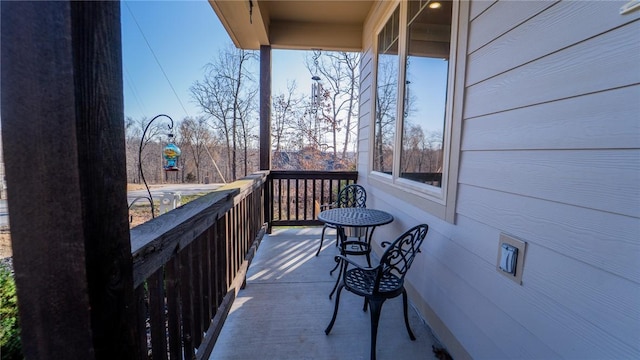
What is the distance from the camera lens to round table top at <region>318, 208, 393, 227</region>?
2293 mm

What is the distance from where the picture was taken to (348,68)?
9125 millimetres

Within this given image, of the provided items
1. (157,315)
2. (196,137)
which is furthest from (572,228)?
(196,137)

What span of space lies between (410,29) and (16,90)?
8.65ft

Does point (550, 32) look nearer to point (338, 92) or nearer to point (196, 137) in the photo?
point (196, 137)

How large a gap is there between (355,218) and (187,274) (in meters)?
1.50

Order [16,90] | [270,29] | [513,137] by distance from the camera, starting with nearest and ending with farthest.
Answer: [16,90] → [513,137] → [270,29]

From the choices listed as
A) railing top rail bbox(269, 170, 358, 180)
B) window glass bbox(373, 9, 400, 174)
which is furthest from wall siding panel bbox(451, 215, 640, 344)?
railing top rail bbox(269, 170, 358, 180)

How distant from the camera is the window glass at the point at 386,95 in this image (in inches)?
110

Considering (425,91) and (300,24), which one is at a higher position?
(300,24)

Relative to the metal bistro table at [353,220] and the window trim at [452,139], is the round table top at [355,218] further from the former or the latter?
the window trim at [452,139]

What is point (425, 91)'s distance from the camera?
2234 millimetres

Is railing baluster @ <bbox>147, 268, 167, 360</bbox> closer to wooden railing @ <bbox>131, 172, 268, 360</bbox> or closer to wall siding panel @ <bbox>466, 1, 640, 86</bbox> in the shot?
wooden railing @ <bbox>131, 172, 268, 360</bbox>

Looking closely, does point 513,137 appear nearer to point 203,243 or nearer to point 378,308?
point 378,308

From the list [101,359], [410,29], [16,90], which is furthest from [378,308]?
[410,29]
